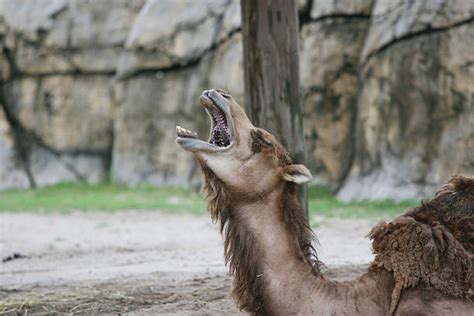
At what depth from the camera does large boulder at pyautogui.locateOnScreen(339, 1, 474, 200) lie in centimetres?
1248

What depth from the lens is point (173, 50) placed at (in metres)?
17.8

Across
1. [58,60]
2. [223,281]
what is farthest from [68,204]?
[223,281]

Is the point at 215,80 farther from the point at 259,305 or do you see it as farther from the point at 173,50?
the point at 259,305

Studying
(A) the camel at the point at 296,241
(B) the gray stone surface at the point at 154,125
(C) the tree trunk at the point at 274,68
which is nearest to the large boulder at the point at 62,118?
(B) the gray stone surface at the point at 154,125

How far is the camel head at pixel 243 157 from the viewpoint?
4.21 metres

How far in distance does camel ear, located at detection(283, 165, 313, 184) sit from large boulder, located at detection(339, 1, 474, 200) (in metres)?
8.47

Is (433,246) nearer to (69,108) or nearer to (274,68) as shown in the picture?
(274,68)

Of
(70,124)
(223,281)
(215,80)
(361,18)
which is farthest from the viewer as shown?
(70,124)

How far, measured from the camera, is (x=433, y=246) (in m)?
3.97

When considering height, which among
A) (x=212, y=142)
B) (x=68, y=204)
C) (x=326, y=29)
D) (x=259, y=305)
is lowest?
(x=68, y=204)

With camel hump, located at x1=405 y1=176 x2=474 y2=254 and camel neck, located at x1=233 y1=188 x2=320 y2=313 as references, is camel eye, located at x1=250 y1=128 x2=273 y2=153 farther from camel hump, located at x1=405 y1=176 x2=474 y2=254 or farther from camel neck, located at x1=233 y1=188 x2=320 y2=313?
camel hump, located at x1=405 y1=176 x2=474 y2=254

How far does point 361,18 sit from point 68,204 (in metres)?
5.85

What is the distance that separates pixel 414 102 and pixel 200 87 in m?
5.32

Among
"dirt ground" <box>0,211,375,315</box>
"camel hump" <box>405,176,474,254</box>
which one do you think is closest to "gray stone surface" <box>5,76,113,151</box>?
"dirt ground" <box>0,211,375,315</box>
